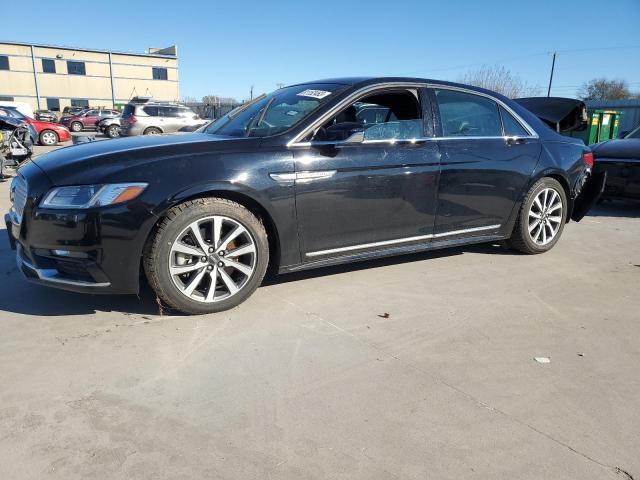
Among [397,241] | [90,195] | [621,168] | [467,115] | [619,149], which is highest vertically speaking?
[467,115]

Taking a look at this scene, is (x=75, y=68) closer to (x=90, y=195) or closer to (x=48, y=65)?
(x=48, y=65)

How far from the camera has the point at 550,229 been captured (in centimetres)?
500

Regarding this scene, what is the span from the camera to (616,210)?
7.75m

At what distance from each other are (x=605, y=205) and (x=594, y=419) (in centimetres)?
703

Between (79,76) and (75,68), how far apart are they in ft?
3.03

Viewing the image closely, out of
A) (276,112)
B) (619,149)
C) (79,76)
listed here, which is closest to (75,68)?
(79,76)

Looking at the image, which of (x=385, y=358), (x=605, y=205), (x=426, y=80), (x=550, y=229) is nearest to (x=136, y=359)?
(x=385, y=358)

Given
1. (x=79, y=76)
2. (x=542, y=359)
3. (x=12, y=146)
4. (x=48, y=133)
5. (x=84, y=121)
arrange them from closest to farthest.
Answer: (x=542, y=359), (x=12, y=146), (x=48, y=133), (x=84, y=121), (x=79, y=76)

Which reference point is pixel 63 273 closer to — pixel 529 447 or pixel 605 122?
pixel 529 447

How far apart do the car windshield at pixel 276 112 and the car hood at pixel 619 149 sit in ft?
17.5

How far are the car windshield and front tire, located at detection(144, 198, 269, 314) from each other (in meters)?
0.76

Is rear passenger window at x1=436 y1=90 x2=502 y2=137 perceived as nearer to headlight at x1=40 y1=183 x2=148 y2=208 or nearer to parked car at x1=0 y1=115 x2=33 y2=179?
headlight at x1=40 y1=183 x2=148 y2=208

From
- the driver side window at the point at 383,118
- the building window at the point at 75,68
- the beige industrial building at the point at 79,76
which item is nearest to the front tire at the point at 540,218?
the driver side window at the point at 383,118

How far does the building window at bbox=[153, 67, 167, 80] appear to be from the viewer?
58.7 metres
